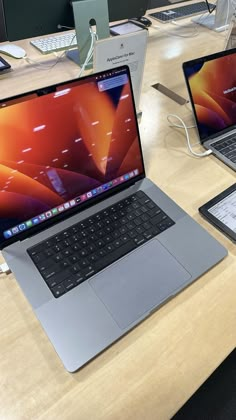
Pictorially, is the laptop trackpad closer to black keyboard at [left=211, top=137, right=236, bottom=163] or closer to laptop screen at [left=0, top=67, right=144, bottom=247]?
laptop screen at [left=0, top=67, right=144, bottom=247]

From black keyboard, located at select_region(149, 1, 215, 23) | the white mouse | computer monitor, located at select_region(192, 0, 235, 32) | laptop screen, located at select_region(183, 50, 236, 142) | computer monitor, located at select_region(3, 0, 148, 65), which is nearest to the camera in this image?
laptop screen, located at select_region(183, 50, 236, 142)

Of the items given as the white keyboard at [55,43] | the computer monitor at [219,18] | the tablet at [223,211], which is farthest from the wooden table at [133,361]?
the computer monitor at [219,18]

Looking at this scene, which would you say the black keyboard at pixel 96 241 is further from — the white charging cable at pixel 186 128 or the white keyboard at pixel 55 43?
the white keyboard at pixel 55 43

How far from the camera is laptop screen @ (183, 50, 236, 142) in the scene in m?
0.84

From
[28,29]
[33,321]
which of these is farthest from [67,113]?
[28,29]

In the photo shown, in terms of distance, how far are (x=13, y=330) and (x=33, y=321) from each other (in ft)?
0.11

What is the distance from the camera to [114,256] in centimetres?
61

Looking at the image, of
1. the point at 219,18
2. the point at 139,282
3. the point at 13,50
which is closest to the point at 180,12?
the point at 219,18

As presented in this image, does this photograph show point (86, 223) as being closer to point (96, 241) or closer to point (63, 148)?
point (96, 241)

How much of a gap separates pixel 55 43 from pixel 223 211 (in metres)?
1.00

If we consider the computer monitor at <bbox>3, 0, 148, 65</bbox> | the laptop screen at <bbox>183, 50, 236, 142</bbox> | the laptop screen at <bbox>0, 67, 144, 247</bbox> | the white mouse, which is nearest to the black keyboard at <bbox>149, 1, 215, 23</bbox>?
the computer monitor at <bbox>3, 0, 148, 65</bbox>

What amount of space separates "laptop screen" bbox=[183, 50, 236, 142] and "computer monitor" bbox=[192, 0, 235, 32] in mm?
712

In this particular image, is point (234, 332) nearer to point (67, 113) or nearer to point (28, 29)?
point (67, 113)

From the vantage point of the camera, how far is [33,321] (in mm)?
540
